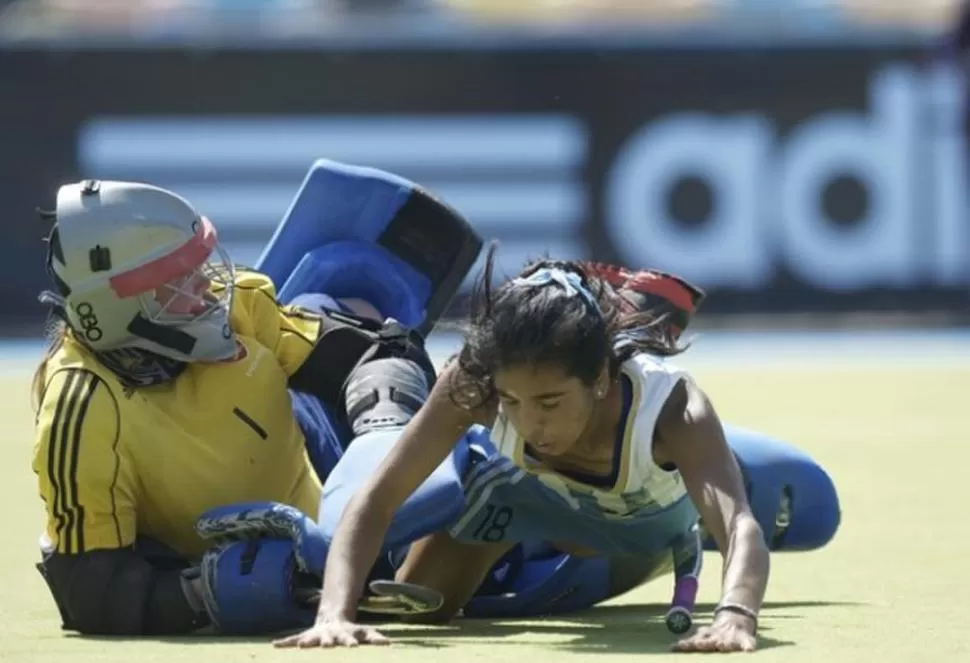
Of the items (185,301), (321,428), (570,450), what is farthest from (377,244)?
(570,450)

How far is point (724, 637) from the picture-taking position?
4.82m

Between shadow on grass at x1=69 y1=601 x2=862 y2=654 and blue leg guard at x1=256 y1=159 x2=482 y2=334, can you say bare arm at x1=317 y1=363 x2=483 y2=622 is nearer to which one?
shadow on grass at x1=69 y1=601 x2=862 y2=654

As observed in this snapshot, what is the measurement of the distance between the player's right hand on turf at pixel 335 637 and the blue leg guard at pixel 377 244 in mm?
2155

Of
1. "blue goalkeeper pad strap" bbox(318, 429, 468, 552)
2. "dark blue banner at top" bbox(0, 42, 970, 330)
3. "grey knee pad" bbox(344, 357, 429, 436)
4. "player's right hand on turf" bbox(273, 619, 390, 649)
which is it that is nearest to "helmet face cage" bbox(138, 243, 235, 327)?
"grey knee pad" bbox(344, 357, 429, 436)

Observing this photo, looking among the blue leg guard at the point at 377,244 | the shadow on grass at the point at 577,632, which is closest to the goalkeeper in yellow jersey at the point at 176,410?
the shadow on grass at the point at 577,632

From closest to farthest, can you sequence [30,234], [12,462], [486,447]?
[486,447], [12,462], [30,234]

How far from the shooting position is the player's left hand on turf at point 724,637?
4.82m

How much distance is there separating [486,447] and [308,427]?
0.61 m

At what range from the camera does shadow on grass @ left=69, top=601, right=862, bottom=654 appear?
5.17m

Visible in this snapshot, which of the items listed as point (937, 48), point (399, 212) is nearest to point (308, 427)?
point (399, 212)

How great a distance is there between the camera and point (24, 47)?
16.3 m

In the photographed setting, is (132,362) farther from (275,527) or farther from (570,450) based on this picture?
(570,450)

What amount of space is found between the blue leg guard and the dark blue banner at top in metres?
8.89

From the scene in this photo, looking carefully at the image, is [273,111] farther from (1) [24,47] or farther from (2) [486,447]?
(2) [486,447]
